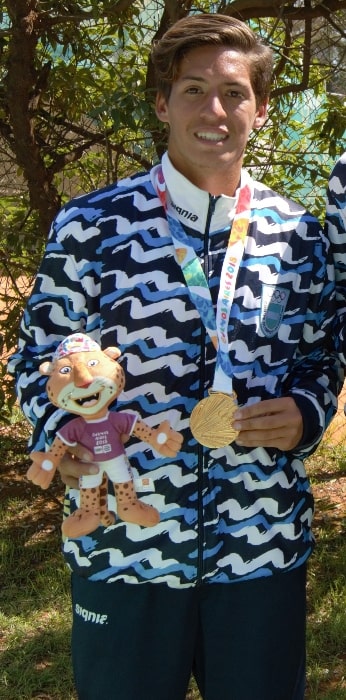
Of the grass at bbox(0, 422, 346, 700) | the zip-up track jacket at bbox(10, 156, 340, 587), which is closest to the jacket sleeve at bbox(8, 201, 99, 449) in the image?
the zip-up track jacket at bbox(10, 156, 340, 587)

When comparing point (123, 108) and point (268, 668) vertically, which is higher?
point (123, 108)

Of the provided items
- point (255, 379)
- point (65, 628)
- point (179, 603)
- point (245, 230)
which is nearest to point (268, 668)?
point (179, 603)

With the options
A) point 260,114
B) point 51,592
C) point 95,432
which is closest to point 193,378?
point 95,432

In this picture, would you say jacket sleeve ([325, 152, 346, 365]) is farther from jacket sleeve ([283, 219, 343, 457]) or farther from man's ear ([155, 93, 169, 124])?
man's ear ([155, 93, 169, 124])

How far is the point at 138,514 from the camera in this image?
6.38 ft

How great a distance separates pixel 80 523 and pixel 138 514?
5.0 inches

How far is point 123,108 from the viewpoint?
11.3 ft

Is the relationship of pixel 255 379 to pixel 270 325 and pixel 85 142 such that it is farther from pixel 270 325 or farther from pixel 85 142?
pixel 85 142

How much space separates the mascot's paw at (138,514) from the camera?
1945mm

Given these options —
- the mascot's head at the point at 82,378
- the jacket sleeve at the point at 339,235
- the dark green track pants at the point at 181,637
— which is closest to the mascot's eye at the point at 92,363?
the mascot's head at the point at 82,378

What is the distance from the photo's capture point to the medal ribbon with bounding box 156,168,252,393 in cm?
204

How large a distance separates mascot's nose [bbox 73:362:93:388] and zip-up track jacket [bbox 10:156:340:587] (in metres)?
0.27

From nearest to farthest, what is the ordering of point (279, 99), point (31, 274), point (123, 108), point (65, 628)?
point (123, 108) → point (65, 628) → point (279, 99) → point (31, 274)

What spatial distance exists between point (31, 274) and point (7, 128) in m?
0.79
